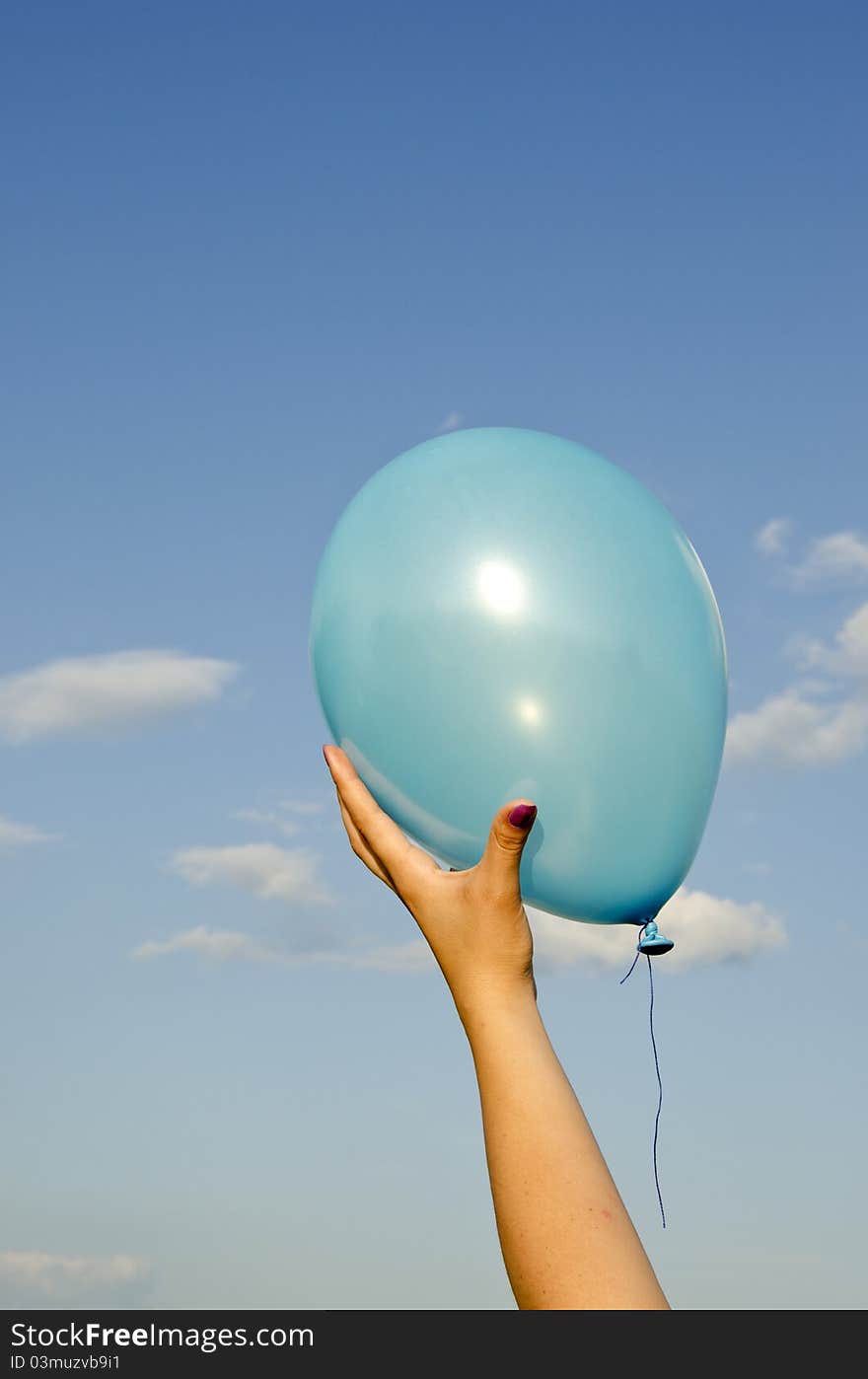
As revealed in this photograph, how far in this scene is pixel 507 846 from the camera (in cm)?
267

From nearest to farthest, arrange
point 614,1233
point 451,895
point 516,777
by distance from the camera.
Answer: point 614,1233 < point 451,895 < point 516,777

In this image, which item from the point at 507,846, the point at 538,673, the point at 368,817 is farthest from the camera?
the point at 538,673

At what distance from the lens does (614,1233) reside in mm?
2234

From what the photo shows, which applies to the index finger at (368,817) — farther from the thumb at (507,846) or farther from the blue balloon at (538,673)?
the thumb at (507,846)

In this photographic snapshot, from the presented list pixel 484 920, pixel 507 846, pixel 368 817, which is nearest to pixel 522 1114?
pixel 484 920

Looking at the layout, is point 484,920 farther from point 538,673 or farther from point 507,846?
point 538,673

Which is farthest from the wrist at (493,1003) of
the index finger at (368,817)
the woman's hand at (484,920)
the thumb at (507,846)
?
the index finger at (368,817)

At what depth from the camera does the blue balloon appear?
334cm

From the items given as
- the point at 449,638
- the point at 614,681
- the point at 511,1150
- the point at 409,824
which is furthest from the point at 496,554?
the point at 511,1150

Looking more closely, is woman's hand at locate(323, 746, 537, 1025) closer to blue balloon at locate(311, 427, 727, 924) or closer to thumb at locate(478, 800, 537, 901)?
thumb at locate(478, 800, 537, 901)

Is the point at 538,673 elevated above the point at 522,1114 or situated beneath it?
elevated above

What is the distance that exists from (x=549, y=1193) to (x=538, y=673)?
1.42 m

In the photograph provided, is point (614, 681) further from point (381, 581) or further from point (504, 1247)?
point (504, 1247)

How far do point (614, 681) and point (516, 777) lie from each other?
36cm
